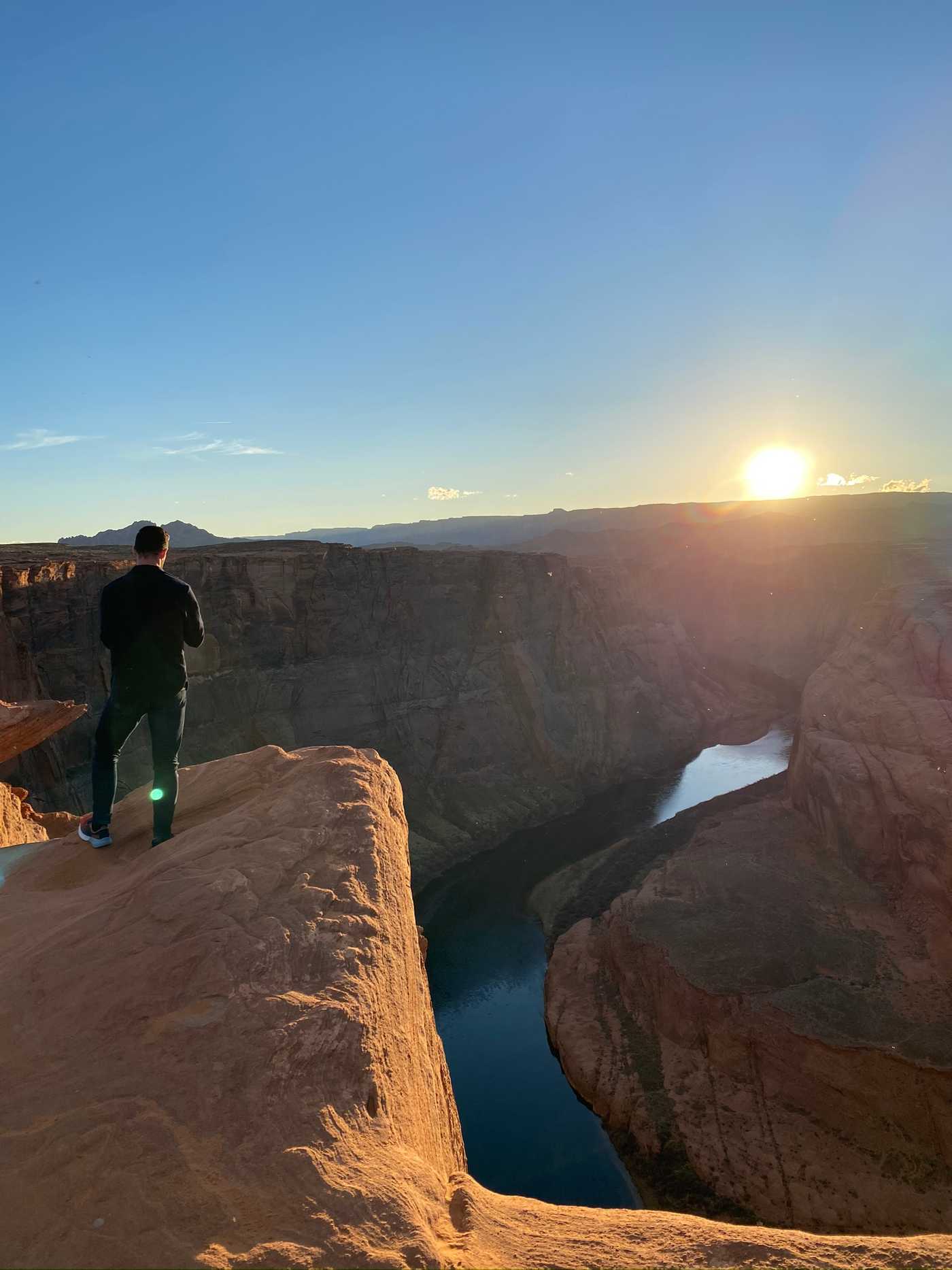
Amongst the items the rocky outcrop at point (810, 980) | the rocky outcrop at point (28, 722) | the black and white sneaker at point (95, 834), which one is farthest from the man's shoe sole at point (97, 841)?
the rocky outcrop at point (810, 980)

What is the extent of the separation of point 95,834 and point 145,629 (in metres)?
1.79

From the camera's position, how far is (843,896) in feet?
79.4

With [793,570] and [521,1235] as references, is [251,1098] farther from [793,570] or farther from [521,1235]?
[793,570]

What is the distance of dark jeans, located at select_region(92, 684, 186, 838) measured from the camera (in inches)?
231

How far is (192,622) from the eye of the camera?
Result: 611cm

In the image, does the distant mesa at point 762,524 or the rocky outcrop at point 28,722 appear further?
the distant mesa at point 762,524

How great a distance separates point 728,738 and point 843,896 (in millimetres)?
31753

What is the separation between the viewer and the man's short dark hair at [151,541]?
5883mm

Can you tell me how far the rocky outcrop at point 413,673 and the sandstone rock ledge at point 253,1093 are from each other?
90.6 feet

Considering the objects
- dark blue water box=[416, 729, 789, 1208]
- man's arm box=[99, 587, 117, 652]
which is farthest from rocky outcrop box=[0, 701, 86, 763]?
dark blue water box=[416, 729, 789, 1208]

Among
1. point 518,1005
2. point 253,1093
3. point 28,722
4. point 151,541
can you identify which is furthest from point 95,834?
point 518,1005

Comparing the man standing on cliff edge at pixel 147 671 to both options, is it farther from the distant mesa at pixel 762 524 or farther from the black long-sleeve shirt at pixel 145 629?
the distant mesa at pixel 762 524

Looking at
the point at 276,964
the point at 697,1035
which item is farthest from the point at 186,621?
the point at 697,1035

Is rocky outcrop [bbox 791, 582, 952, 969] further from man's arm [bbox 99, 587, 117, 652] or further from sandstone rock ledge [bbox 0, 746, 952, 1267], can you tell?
man's arm [bbox 99, 587, 117, 652]
